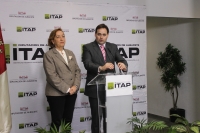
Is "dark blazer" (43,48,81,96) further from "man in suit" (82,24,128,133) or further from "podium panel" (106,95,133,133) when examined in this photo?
"podium panel" (106,95,133,133)

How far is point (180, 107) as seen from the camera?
615 centimetres

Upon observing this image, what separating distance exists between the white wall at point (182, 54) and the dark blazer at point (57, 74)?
10.3ft

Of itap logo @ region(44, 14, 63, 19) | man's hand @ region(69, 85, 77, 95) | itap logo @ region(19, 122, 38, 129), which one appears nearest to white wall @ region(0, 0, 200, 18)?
itap logo @ region(44, 14, 63, 19)

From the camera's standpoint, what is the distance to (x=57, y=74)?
3492mm

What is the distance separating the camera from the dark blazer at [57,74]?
339cm

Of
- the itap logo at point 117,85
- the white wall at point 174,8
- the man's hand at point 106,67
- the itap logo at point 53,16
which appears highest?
the white wall at point 174,8

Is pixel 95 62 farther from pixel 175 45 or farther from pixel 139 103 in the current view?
pixel 175 45

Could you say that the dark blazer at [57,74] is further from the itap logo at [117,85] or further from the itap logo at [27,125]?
the itap logo at [27,125]

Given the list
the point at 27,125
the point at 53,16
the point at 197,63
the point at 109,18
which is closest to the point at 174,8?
the point at 197,63

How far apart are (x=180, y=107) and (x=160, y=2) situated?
7.41 feet

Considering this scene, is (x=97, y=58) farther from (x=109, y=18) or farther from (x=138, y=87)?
(x=138, y=87)

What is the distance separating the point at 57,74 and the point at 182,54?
3417mm

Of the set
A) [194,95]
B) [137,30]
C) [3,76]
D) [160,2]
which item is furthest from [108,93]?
[194,95]

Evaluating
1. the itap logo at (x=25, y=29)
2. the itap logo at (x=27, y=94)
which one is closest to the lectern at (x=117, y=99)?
the itap logo at (x=27, y=94)
